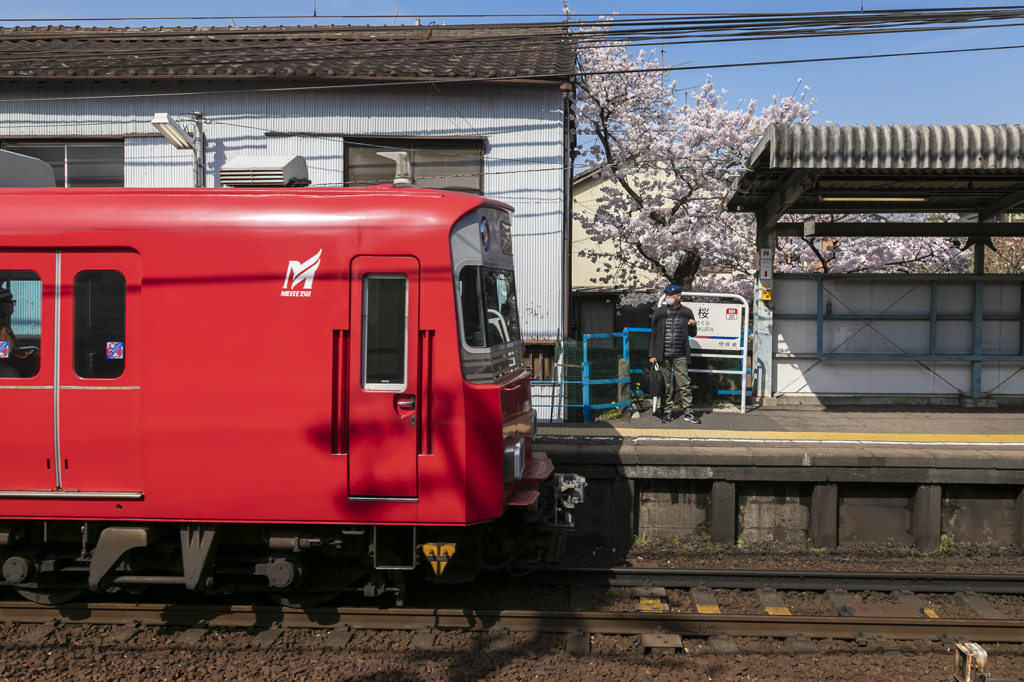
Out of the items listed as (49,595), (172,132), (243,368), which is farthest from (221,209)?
(172,132)

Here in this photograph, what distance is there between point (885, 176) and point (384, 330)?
26.1ft

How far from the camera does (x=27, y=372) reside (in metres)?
5.13

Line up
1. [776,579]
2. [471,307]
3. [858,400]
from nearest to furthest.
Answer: [471,307] → [776,579] → [858,400]

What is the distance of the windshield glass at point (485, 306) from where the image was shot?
5164 mm

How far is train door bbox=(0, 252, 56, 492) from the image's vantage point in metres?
5.08

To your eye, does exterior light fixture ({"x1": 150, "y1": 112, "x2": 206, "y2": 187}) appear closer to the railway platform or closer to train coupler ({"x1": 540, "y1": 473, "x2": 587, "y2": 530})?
the railway platform

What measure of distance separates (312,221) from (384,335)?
38.8 inches

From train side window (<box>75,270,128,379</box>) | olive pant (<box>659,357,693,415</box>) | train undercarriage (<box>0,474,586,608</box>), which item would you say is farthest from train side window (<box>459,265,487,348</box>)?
olive pant (<box>659,357,693,415</box>)

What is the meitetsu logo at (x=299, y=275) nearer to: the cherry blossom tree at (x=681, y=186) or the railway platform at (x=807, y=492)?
the railway platform at (x=807, y=492)

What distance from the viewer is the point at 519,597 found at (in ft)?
20.4

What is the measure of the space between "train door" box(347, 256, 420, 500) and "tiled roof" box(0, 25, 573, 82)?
21.9 ft

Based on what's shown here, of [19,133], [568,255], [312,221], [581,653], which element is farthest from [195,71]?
[581,653]

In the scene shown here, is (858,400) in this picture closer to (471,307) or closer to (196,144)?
(471,307)

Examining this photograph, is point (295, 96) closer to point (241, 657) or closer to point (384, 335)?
point (384, 335)
